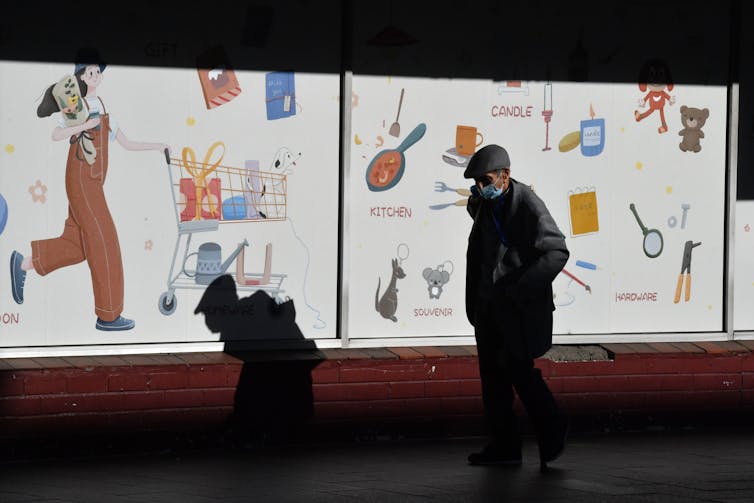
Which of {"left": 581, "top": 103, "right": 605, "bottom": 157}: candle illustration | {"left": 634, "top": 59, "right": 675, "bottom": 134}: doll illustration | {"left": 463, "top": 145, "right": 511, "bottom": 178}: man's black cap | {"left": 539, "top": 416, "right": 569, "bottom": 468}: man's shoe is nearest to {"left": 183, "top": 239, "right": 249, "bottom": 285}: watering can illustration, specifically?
{"left": 463, "top": 145, "right": 511, "bottom": 178}: man's black cap

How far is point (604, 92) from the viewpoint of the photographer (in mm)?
11125

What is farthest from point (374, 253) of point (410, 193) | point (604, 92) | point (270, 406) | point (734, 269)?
point (734, 269)

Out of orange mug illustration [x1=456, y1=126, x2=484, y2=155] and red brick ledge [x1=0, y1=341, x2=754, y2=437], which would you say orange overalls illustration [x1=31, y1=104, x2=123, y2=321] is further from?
orange mug illustration [x1=456, y1=126, x2=484, y2=155]

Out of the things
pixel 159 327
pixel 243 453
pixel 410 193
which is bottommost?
pixel 243 453

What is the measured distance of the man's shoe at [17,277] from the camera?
959 cm

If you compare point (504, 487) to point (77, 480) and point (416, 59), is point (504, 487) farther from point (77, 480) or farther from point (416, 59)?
point (416, 59)

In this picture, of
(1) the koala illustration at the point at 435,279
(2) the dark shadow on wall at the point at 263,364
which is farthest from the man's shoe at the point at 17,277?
(1) the koala illustration at the point at 435,279

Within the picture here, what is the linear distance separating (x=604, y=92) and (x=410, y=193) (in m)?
1.61

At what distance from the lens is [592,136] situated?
1111 centimetres

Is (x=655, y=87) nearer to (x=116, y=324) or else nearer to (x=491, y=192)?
(x=491, y=192)

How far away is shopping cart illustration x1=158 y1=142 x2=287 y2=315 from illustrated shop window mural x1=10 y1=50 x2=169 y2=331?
333 mm

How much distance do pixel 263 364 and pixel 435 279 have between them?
56.8 inches

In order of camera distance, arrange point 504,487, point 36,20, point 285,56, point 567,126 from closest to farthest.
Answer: point 504,487, point 36,20, point 285,56, point 567,126

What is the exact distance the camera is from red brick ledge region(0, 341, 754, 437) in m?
9.41
